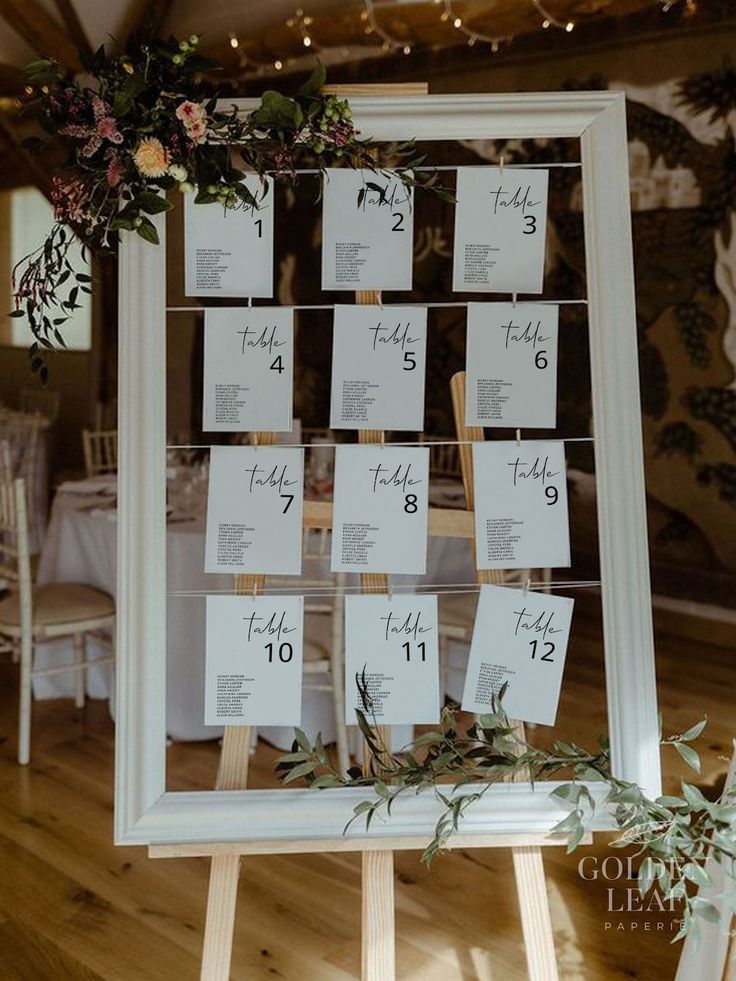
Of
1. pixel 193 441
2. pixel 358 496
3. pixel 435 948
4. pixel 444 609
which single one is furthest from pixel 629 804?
pixel 193 441

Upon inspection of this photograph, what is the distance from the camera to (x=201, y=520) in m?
3.61

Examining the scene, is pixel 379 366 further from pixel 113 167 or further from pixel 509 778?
pixel 509 778

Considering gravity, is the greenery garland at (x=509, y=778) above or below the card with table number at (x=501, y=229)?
below

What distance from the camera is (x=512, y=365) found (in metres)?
1.71

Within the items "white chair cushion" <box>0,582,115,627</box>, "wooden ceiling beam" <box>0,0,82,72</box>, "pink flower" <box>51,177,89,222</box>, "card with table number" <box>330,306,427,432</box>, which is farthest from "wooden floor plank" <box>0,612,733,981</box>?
"wooden ceiling beam" <box>0,0,82,72</box>

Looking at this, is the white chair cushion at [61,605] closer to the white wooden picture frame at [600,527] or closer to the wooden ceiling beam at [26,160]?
the white wooden picture frame at [600,527]

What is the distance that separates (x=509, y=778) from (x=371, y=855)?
0.26 meters

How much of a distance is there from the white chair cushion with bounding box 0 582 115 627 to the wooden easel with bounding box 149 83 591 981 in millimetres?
1898

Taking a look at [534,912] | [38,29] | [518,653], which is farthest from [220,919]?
[38,29]

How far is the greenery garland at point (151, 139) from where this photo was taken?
1.52 meters

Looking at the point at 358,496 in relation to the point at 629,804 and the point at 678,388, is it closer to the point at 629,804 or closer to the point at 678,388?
the point at 629,804

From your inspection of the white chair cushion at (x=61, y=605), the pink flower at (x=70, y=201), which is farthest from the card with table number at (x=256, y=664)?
the white chair cushion at (x=61, y=605)

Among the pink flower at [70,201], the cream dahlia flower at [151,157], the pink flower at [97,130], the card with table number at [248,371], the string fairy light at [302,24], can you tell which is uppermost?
the string fairy light at [302,24]

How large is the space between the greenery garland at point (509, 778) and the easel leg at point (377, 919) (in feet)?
0.31
